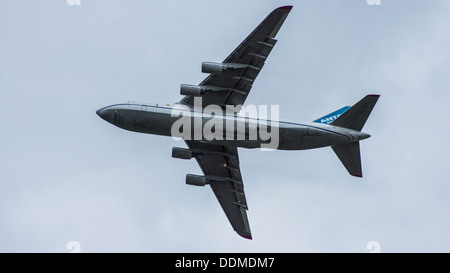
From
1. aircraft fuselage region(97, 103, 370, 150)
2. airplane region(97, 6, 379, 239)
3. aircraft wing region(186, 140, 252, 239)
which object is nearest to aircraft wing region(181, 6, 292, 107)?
airplane region(97, 6, 379, 239)

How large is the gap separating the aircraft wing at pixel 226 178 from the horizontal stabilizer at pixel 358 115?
10.4m

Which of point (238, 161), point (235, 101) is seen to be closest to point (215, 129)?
point (235, 101)

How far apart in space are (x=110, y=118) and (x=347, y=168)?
18.4m

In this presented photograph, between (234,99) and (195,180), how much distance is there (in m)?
8.48

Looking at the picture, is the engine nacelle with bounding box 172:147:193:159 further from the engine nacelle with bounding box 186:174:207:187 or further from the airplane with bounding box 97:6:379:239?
the engine nacelle with bounding box 186:174:207:187

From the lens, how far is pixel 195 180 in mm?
67375

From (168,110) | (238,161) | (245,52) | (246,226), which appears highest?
(245,52)

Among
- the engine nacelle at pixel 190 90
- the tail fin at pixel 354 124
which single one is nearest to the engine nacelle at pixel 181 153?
the engine nacelle at pixel 190 90

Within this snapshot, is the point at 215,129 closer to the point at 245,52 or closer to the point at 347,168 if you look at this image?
the point at 245,52

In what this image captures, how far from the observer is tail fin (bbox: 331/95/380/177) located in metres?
59.8

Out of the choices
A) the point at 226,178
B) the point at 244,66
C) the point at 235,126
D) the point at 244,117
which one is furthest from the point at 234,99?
the point at 226,178

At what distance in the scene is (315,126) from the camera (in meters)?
60.8

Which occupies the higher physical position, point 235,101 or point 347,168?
point 235,101

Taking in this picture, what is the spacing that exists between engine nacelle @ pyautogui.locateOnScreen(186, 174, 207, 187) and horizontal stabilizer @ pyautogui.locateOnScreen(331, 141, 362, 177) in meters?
11.6
